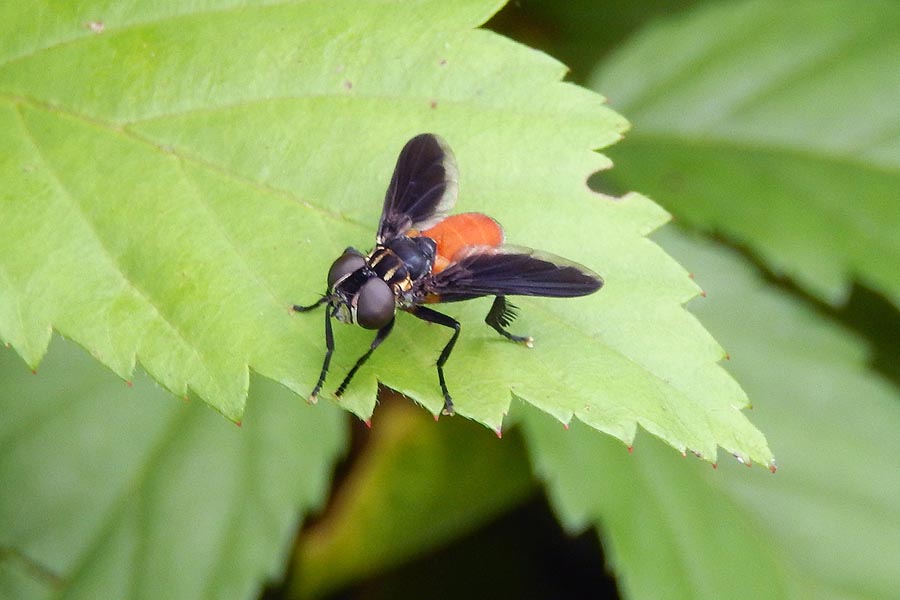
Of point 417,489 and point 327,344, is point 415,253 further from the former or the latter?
point 417,489

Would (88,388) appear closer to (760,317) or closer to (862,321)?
(760,317)

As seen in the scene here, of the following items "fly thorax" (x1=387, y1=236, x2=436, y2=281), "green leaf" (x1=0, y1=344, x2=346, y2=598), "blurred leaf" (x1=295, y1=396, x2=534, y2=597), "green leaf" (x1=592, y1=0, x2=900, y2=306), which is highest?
"fly thorax" (x1=387, y1=236, x2=436, y2=281)

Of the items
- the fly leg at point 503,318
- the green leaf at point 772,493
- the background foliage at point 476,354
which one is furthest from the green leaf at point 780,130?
the fly leg at point 503,318

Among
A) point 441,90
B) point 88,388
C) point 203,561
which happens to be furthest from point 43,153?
point 203,561

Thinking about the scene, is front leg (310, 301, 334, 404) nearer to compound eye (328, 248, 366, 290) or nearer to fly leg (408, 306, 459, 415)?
compound eye (328, 248, 366, 290)

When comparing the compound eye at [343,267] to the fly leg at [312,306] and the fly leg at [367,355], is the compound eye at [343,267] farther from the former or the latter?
the fly leg at [367,355]

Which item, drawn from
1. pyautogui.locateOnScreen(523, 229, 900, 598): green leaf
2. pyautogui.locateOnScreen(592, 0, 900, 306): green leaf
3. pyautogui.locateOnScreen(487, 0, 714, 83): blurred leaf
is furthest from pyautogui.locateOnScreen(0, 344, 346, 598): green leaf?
pyautogui.locateOnScreen(487, 0, 714, 83): blurred leaf

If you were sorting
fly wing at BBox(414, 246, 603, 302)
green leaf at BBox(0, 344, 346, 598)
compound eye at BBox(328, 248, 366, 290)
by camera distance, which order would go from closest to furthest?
fly wing at BBox(414, 246, 603, 302), compound eye at BBox(328, 248, 366, 290), green leaf at BBox(0, 344, 346, 598)
